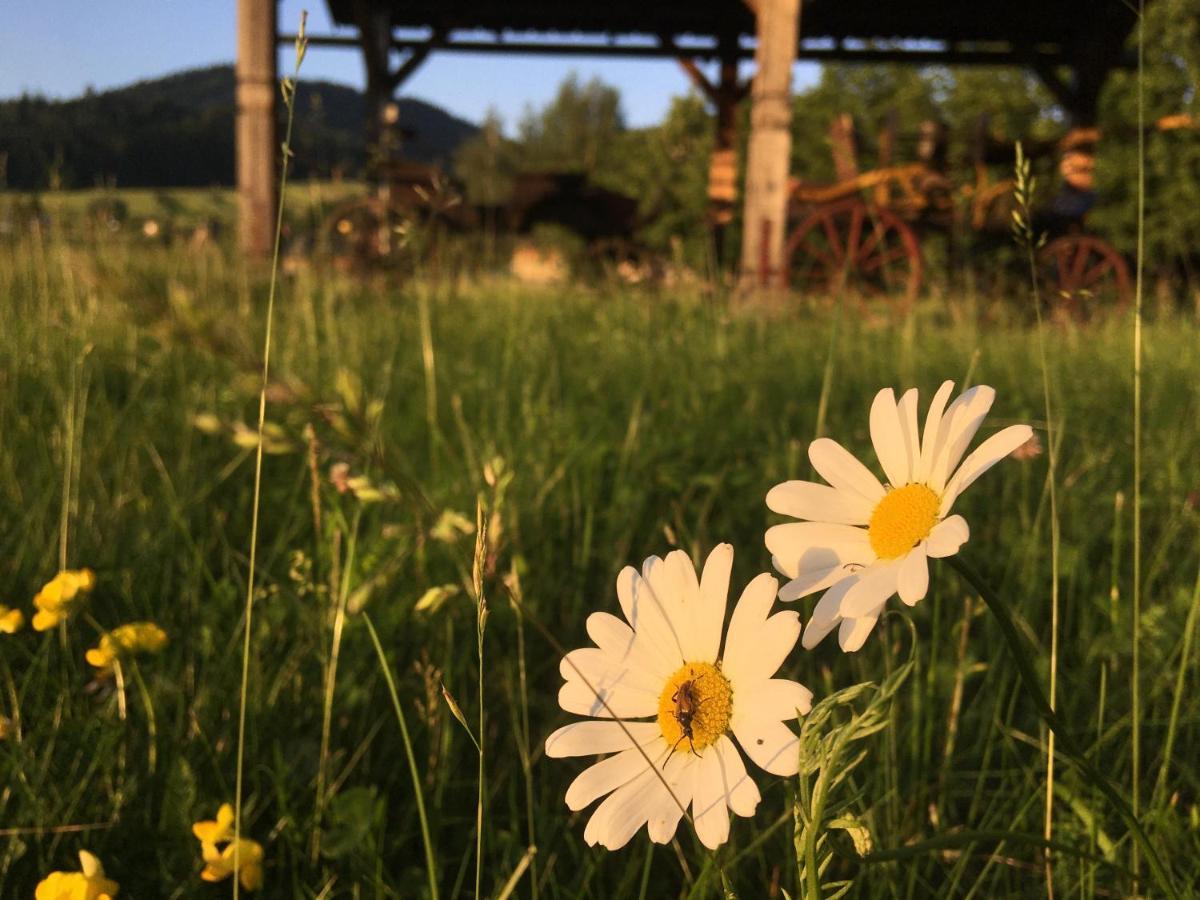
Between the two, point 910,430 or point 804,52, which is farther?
point 804,52

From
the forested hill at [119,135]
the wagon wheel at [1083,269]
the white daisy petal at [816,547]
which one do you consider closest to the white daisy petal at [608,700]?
the white daisy petal at [816,547]

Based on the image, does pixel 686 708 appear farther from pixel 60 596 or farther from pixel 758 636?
pixel 60 596

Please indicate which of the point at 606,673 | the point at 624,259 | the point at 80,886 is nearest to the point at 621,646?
the point at 606,673

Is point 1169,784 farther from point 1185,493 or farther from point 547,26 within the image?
point 547,26

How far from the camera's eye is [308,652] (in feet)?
4.32

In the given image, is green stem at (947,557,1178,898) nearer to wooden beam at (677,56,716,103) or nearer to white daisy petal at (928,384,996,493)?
white daisy petal at (928,384,996,493)

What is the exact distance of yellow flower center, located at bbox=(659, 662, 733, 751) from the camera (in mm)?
515

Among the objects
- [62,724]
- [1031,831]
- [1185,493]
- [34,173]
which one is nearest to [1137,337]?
[1031,831]

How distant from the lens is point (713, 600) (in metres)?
0.52

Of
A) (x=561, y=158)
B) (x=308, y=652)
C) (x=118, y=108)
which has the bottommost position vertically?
(x=308, y=652)

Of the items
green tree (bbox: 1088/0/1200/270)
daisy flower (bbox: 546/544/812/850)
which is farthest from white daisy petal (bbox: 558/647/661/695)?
green tree (bbox: 1088/0/1200/270)

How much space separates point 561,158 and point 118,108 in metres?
58.9

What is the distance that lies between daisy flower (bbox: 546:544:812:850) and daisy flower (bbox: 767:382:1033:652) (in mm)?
33

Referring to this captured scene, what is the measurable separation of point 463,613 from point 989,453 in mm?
1191
